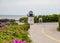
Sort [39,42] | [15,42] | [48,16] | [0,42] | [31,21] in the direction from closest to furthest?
[15,42] < [0,42] < [39,42] < [31,21] < [48,16]

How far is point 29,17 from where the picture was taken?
24.9 metres

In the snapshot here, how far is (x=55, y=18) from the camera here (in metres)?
28.0

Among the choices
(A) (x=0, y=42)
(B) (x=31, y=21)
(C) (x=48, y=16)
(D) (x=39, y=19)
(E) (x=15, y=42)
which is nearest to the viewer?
(E) (x=15, y=42)

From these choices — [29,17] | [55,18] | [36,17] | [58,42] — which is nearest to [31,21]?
[29,17]

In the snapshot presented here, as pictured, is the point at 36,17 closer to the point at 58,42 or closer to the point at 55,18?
the point at 55,18

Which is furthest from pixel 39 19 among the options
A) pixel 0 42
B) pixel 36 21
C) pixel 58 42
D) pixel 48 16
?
pixel 0 42

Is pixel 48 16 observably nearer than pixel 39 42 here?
No

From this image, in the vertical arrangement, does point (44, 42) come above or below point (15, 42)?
below

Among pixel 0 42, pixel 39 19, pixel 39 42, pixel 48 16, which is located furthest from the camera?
pixel 48 16

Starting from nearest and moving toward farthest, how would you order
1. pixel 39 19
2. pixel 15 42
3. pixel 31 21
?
pixel 15 42, pixel 31 21, pixel 39 19

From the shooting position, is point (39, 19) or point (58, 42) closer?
point (58, 42)

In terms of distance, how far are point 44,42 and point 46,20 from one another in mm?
17852

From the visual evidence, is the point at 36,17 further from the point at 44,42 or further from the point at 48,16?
the point at 44,42

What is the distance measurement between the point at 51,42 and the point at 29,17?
14787 millimetres
